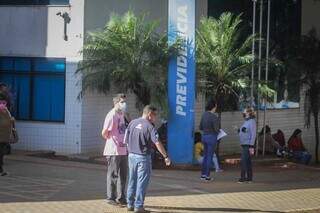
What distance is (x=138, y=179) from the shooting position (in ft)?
35.4

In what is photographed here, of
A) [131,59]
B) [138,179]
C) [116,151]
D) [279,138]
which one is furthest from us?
[279,138]

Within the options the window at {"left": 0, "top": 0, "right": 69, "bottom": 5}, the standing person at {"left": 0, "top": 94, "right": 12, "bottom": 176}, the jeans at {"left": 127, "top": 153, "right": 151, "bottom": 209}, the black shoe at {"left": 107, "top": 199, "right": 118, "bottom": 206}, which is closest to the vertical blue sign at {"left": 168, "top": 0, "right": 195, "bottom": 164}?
the window at {"left": 0, "top": 0, "right": 69, "bottom": 5}

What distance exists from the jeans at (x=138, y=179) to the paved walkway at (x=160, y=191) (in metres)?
0.38

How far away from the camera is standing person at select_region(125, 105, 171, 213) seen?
35.3 ft

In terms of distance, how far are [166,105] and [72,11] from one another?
12.4 feet

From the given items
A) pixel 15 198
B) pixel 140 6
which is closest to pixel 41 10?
pixel 140 6

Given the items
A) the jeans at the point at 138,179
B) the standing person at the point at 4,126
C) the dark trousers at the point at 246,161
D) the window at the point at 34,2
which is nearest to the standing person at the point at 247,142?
the dark trousers at the point at 246,161

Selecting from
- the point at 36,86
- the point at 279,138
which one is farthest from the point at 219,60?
the point at 279,138

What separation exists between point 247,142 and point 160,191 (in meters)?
2.51

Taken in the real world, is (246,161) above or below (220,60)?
below

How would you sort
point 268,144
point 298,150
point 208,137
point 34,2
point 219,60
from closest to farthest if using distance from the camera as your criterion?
point 208,137 → point 219,60 → point 34,2 → point 268,144 → point 298,150

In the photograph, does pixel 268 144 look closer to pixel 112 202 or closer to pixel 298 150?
pixel 298 150

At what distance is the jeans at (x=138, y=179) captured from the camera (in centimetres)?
1074

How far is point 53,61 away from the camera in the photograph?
62.5 ft
